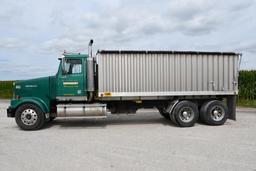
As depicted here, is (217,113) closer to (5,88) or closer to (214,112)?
(214,112)

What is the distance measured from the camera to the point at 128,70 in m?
10.0

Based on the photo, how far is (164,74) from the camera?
10219 millimetres

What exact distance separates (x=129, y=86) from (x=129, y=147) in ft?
11.2

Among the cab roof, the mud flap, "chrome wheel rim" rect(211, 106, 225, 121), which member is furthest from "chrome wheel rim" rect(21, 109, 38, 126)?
the mud flap

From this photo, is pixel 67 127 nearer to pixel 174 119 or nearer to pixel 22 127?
pixel 22 127

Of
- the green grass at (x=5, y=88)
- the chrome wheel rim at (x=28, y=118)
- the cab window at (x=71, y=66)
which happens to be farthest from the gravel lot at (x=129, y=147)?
the green grass at (x=5, y=88)

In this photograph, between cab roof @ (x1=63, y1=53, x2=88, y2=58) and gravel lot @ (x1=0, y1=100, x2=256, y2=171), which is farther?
cab roof @ (x1=63, y1=53, x2=88, y2=58)

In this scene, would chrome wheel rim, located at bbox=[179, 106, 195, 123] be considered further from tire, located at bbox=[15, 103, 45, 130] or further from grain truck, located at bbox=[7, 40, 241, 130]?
tire, located at bbox=[15, 103, 45, 130]

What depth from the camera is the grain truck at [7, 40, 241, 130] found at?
9891mm

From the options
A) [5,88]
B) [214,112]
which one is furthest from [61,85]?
[5,88]

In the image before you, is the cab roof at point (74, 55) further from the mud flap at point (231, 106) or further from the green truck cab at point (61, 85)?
the mud flap at point (231, 106)

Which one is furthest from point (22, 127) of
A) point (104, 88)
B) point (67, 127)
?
point (104, 88)

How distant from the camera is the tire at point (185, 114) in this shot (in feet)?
33.2

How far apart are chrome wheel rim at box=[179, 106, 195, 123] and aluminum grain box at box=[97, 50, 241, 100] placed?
567 millimetres
